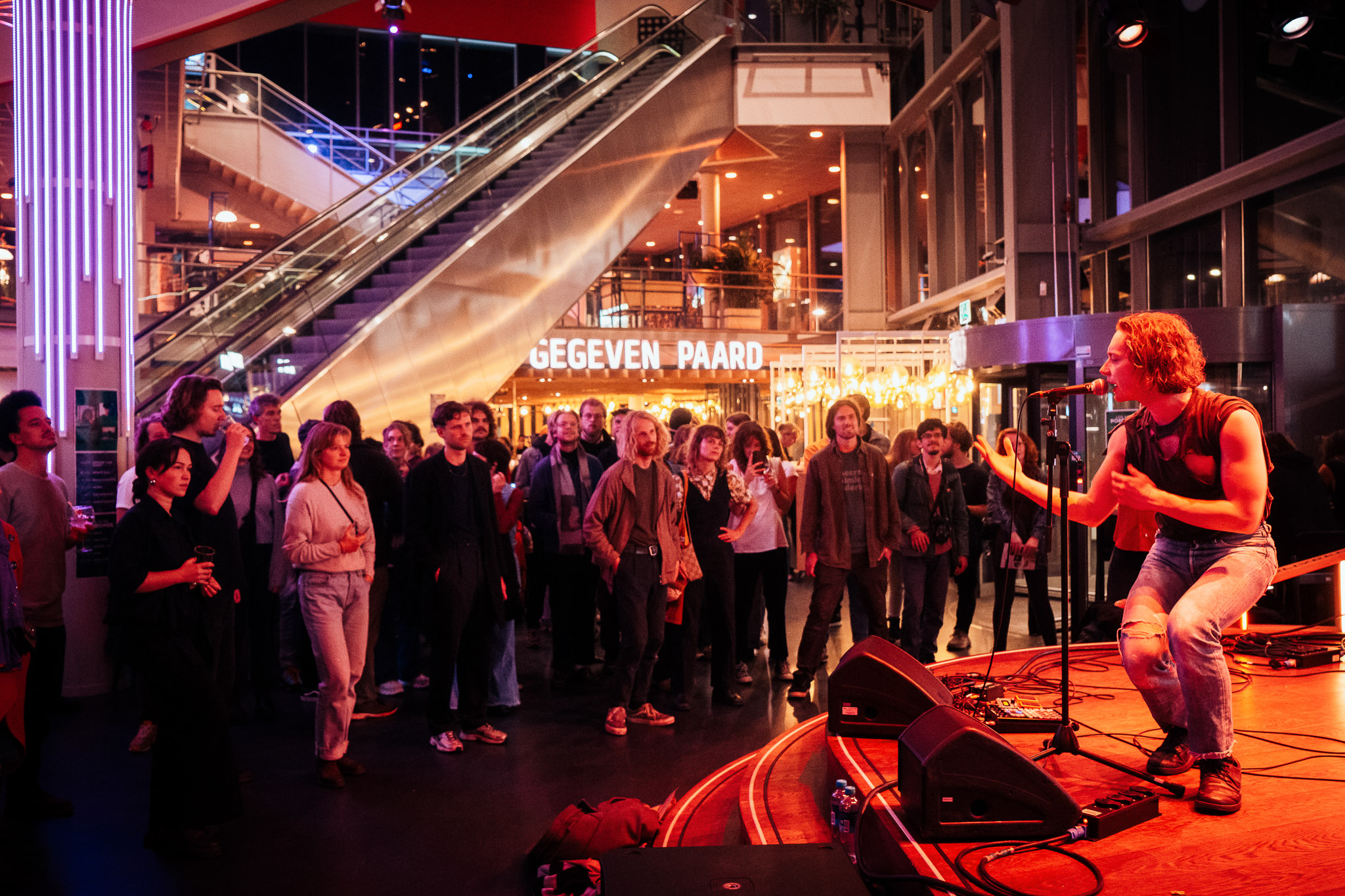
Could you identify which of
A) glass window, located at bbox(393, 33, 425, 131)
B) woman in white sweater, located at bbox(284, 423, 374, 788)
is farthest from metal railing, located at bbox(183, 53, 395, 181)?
woman in white sweater, located at bbox(284, 423, 374, 788)

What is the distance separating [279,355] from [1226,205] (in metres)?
8.92

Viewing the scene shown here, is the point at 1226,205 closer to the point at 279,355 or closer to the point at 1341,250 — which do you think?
the point at 1341,250

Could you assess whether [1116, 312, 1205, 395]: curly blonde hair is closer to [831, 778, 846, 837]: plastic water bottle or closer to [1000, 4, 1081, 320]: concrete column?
[831, 778, 846, 837]: plastic water bottle

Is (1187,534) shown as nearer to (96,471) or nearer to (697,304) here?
(96,471)

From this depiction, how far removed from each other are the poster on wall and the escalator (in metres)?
2.40

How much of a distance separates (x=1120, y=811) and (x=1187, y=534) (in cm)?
98

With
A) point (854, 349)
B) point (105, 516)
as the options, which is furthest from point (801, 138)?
point (105, 516)

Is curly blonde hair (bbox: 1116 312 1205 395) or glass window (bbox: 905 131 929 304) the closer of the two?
curly blonde hair (bbox: 1116 312 1205 395)

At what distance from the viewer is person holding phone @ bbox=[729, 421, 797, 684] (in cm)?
659

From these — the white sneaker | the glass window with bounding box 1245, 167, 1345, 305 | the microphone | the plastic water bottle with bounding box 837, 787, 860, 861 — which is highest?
the glass window with bounding box 1245, 167, 1345, 305

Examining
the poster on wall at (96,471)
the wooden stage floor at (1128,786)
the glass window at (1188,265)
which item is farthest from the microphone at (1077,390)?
the glass window at (1188,265)

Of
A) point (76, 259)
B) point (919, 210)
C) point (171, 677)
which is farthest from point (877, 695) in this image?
point (919, 210)

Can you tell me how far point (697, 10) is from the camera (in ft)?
59.5

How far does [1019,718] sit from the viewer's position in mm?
3592
